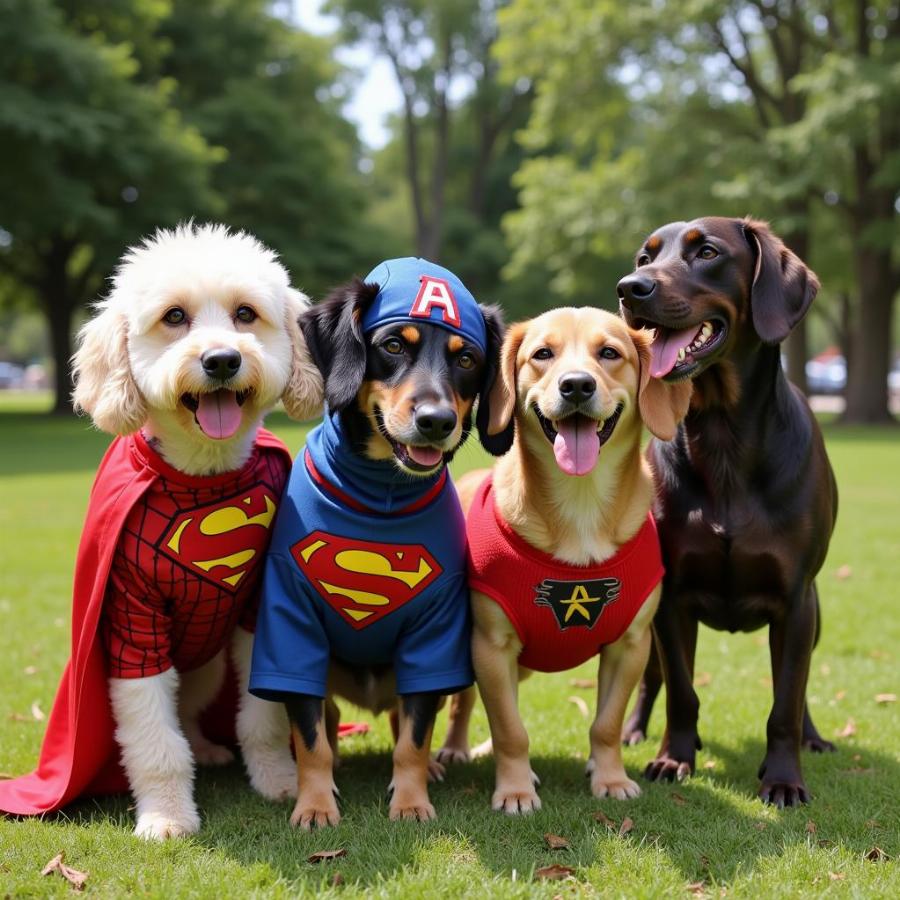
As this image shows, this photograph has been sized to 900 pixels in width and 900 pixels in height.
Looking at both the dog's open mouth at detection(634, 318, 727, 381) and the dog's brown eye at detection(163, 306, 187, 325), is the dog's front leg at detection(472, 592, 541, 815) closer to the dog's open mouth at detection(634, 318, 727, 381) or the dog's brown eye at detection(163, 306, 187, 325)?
the dog's open mouth at detection(634, 318, 727, 381)

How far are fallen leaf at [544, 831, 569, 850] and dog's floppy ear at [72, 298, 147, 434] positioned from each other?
84.7 inches

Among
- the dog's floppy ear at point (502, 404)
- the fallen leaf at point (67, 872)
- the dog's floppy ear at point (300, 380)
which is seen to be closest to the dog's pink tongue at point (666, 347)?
the dog's floppy ear at point (502, 404)

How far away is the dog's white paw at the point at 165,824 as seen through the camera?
373 centimetres

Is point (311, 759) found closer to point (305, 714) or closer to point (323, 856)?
point (305, 714)

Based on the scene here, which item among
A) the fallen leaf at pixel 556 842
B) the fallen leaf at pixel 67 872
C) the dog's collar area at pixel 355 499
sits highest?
the dog's collar area at pixel 355 499

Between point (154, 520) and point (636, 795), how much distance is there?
2202 millimetres

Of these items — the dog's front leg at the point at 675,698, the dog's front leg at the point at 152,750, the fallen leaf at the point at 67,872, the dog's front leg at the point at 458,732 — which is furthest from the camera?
the dog's front leg at the point at 458,732

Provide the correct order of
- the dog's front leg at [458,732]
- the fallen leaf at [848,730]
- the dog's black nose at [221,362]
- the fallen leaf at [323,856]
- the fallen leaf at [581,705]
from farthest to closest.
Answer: the fallen leaf at [581,705] → the fallen leaf at [848,730] → the dog's front leg at [458,732] → the dog's black nose at [221,362] → the fallen leaf at [323,856]

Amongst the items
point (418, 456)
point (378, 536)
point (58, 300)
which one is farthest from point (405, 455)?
point (58, 300)

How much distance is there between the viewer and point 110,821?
3883 millimetres

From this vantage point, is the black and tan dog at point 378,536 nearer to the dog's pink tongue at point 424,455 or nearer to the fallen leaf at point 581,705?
the dog's pink tongue at point 424,455

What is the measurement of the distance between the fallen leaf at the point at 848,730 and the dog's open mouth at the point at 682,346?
7.30 feet

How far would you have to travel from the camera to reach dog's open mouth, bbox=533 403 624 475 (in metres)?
3.93

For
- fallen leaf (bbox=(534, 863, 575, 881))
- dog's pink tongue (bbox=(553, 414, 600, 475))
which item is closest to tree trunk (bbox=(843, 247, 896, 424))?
dog's pink tongue (bbox=(553, 414, 600, 475))
